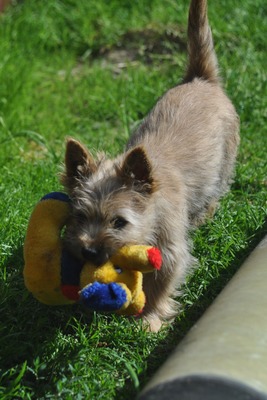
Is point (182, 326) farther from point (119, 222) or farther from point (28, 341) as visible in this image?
point (28, 341)

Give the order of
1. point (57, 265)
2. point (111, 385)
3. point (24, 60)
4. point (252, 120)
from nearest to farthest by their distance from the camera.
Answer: point (111, 385)
point (57, 265)
point (252, 120)
point (24, 60)

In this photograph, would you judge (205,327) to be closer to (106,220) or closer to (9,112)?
(106,220)

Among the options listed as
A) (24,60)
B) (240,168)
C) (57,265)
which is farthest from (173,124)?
(24,60)

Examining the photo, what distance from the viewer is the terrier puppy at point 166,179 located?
12.3ft

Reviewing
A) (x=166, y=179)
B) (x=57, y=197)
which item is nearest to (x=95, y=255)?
(x=57, y=197)

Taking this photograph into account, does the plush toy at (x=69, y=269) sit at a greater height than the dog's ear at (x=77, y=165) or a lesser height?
lesser

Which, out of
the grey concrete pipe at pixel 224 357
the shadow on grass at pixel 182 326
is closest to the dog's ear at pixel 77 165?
the shadow on grass at pixel 182 326

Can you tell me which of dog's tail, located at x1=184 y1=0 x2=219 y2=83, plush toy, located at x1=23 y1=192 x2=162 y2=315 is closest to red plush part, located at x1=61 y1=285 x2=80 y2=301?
plush toy, located at x1=23 y1=192 x2=162 y2=315

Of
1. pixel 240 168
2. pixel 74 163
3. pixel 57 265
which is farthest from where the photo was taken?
pixel 240 168

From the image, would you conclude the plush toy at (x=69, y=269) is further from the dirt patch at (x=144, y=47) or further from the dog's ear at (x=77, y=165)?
the dirt patch at (x=144, y=47)

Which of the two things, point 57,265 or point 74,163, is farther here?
point 74,163

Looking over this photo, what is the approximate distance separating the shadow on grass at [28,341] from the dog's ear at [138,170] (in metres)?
0.73

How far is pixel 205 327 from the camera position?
9.82 feet

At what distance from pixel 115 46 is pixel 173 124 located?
328 centimetres
